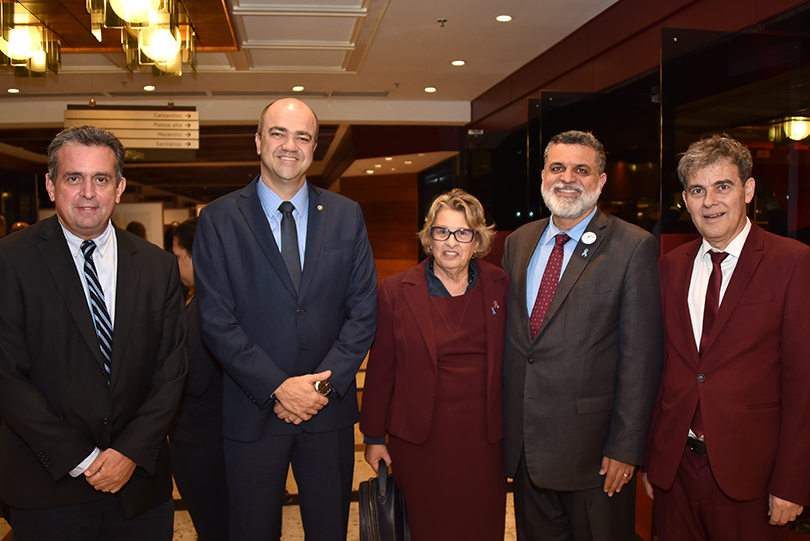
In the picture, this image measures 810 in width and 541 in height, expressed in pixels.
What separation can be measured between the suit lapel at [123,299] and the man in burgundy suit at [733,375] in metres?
1.92

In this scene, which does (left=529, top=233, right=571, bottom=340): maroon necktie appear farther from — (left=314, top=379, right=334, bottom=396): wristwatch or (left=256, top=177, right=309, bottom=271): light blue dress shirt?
(left=256, top=177, right=309, bottom=271): light blue dress shirt

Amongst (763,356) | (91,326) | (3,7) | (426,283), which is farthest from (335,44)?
(763,356)

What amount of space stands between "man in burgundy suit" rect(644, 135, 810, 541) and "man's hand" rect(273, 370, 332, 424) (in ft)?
4.12

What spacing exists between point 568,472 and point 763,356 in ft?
2.60

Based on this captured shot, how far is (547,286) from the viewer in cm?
226

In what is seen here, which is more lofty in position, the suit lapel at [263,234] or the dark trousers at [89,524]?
the suit lapel at [263,234]

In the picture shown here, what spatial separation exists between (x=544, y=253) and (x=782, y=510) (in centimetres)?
119

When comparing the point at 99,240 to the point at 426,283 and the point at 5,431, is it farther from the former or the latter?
the point at 426,283

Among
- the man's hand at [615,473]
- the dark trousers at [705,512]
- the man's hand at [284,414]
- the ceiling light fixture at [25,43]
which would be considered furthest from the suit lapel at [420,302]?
the ceiling light fixture at [25,43]

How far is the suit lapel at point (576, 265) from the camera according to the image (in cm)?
216

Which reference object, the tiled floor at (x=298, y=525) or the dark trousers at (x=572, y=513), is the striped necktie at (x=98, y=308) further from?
the tiled floor at (x=298, y=525)

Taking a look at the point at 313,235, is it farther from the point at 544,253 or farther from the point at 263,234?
the point at 544,253

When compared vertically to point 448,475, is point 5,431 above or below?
above

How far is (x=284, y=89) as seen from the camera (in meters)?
7.83
